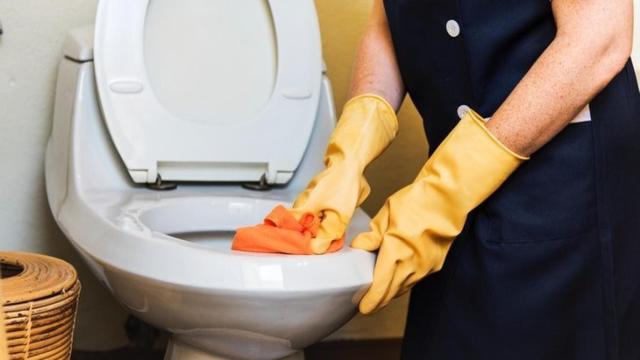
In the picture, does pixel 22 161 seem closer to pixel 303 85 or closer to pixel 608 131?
pixel 303 85

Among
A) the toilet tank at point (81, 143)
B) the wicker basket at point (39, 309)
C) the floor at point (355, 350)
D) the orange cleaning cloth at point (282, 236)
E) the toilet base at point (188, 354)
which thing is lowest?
the floor at point (355, 350)

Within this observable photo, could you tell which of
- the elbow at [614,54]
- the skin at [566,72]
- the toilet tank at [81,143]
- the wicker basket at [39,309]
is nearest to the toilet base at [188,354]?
the wicker basket at [39,309]

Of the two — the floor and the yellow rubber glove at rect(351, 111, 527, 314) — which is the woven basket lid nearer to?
the yellow rubber glove at rect(351, 111, 527, 314)

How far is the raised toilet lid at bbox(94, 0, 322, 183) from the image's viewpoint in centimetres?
105

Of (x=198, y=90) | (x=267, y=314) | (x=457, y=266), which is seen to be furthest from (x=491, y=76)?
(x=198, y=90)

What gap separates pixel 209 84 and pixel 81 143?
0.63 ft

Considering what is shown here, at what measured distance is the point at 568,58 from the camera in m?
0.74

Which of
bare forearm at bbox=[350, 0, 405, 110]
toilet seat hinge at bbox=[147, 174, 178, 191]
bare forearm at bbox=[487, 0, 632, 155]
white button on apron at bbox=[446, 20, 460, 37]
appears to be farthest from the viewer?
toilet seat hinge at bbox=[147, 174, 178, 191]

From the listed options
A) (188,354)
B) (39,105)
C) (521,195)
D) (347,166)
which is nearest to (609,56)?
(521,195)

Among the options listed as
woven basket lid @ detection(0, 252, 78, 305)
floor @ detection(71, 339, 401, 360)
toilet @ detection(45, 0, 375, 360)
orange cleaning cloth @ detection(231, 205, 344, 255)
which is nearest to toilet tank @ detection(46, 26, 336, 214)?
toilet @ detection(45, 0, 375, 360)

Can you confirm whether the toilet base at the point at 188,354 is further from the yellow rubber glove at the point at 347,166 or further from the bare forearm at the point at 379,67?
the bare forearm at the point at 379,67

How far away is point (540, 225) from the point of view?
31.5 inches

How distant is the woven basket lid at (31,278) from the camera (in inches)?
30.2

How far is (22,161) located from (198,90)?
1.05 ft
